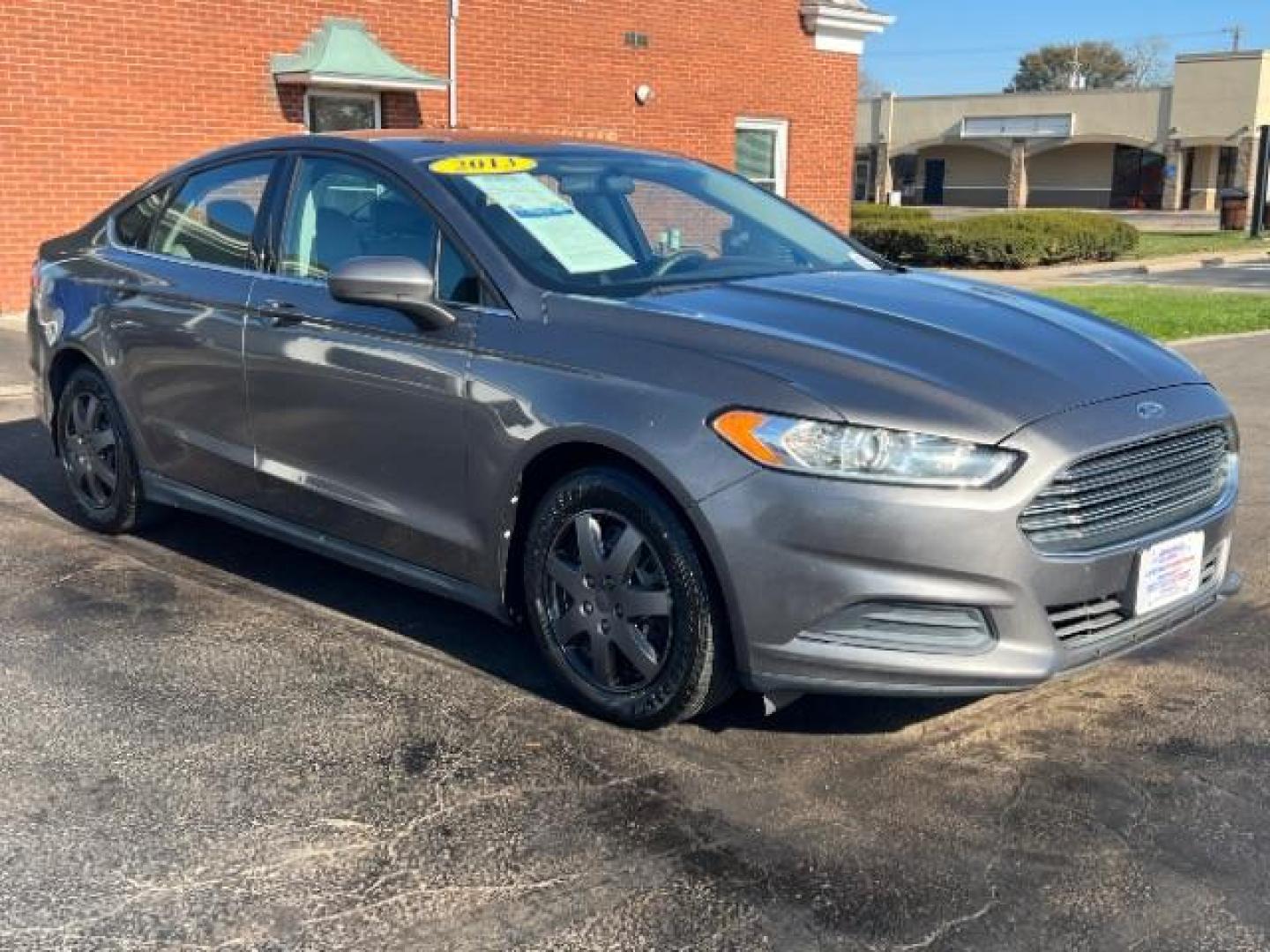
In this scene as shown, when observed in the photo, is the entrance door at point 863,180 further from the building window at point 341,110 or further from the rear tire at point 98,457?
the rear tire at point 98,457

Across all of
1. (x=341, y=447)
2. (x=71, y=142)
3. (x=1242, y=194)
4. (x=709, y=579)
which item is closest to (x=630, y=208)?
(x=341, y=447)

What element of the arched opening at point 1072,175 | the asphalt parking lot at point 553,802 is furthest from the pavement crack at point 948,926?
the arched opening at point 1072,175

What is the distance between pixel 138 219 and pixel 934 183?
64.0m

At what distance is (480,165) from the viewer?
15.0 ft

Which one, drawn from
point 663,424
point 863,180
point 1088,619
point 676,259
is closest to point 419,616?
point 676,259

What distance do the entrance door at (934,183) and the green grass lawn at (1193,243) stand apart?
1242 inches

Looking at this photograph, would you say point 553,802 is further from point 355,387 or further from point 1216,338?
point 1216,338

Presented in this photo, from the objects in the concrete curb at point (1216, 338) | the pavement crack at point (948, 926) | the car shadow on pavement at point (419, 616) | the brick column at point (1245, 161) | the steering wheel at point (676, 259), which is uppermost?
the brick column at point (1245, 161)

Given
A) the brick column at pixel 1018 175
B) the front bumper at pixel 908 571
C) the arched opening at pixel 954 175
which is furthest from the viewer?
the arched opening at pixel 954 175

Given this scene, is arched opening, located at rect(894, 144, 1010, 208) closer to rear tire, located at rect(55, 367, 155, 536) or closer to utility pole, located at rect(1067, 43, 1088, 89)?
utility pole, located at rect(1067, 43, 1088, 89)

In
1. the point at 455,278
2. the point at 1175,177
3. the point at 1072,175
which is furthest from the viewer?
the point at 1072,175

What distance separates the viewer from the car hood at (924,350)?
3.44 metres

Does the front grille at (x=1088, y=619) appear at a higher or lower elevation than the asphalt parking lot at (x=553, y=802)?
higher

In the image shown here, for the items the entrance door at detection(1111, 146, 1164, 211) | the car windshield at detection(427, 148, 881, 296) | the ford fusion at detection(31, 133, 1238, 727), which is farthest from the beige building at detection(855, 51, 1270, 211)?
the ford fusion at detection(31, 133, 1238, 727)
